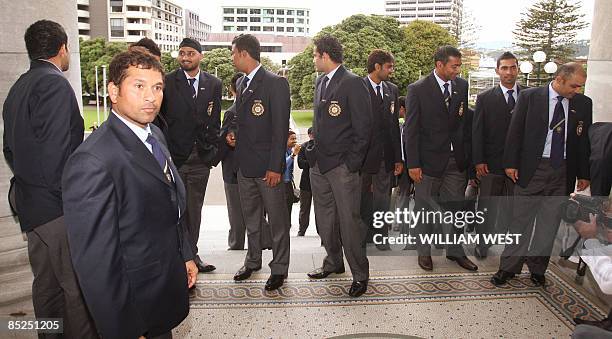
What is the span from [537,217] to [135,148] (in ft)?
10.7

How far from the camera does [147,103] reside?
1758 millimetres

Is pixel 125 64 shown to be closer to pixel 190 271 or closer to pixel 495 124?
pixel 190 271

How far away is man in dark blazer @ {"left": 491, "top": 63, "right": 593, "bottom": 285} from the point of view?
3.77 meters

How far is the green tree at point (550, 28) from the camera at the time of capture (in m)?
29.9

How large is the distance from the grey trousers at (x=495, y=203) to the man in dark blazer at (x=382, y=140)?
2.64 feet

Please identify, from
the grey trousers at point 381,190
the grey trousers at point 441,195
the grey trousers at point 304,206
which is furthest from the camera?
the grey trousers at point 304,206

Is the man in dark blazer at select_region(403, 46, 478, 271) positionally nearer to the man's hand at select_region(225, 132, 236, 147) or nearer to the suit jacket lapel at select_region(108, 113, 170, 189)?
the man's hand at select_region(225, 132, 236, 147)

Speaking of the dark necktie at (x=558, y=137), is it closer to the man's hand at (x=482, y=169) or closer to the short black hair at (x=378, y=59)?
the man's hand at (x=482, y=169)

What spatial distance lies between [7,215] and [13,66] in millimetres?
1019

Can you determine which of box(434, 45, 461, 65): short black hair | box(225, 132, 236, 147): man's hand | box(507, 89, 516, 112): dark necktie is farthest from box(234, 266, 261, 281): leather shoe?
box(507, 89, 516, 112): dark necktie

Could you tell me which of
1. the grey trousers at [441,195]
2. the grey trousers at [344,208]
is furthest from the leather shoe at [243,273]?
the grey trousers at [441,195]

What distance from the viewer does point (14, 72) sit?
3270 millimetres

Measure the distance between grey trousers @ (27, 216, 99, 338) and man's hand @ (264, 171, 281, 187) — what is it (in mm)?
1495

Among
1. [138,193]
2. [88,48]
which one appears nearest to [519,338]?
[138,193]
